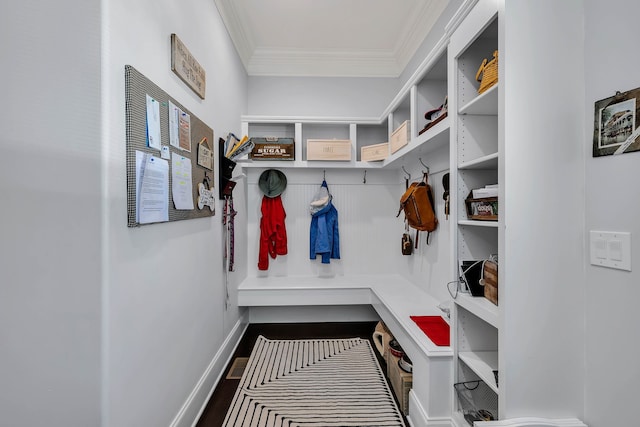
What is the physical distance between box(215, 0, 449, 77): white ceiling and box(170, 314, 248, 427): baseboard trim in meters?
2.71

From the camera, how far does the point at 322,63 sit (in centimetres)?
321

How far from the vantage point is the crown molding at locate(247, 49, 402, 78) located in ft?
10.3

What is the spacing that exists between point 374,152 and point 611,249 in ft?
6.89

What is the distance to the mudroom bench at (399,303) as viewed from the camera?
153 centimetres

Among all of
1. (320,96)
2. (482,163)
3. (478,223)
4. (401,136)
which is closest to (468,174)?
(482,163)

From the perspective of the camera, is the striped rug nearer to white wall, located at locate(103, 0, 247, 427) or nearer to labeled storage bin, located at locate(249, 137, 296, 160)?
white wall, located at locate(103, 0, 247, 427)

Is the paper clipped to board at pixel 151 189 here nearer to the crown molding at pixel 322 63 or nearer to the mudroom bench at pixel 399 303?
the mudroom bench at pixel 399 303

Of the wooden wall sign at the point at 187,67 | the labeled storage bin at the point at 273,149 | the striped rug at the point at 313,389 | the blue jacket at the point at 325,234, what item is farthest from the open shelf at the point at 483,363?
the labeled storage bin at the point at 273,149

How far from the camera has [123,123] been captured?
1046 millimetres

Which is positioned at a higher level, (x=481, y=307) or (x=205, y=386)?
(x=481, y=307)

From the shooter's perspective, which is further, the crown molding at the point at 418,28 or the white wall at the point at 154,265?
the crown molding at the point at 418,28

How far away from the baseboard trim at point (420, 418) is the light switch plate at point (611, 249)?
113 cm

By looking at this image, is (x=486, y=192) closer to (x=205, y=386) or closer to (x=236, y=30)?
(x=205, y=386)

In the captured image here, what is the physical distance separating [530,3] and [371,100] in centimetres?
226
